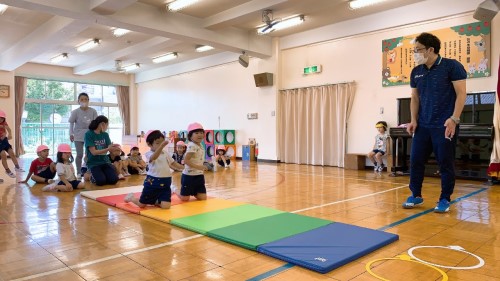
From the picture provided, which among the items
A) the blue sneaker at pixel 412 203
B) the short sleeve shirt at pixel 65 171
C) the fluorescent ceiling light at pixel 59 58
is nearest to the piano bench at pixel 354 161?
the blue sneaker at pixel 412 203

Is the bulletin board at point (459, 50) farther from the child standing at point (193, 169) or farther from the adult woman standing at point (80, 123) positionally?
the adult woman standing at point (80, 123)

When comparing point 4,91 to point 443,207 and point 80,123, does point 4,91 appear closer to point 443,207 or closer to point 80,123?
point 80,123

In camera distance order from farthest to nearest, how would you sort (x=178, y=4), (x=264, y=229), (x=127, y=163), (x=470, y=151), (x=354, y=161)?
(x=354, y=161), (x=127, y=163), (x=178, y=4), (x=470, y=151), (x=264, y=229)

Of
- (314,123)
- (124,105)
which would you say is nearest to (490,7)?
(314,123)

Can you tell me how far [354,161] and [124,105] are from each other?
34.7ft

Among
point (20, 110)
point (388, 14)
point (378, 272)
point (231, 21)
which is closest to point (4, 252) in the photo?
point (378, 272)

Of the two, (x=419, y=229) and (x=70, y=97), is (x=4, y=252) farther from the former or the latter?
(x=70, y=97)

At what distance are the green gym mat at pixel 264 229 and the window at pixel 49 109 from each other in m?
12.7

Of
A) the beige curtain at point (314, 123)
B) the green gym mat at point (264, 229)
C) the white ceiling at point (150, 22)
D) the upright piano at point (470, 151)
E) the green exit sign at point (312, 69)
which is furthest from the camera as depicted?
the green exit sign at point (312, 69)

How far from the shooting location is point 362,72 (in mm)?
7832

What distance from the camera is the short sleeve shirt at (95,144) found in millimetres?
5262

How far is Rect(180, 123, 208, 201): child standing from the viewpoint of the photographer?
3791 millimetres

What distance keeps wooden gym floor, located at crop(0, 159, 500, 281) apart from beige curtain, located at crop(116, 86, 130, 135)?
1066cm

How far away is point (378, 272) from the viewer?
1.88 meters
